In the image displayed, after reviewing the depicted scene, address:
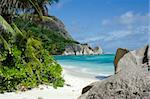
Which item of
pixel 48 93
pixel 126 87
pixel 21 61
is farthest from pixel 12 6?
pixel 126 87

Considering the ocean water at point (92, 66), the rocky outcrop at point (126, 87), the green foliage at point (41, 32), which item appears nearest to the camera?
the rocky outcrop at point (126, 87)

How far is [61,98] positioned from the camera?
9.43 meters

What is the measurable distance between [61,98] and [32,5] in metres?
3.93

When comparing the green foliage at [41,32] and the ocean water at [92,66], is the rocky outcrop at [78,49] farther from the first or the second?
the green foliage at [41,32]

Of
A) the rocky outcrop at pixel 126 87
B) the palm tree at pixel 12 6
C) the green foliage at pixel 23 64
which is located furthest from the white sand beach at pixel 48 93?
the rocky outcrop at pixel 126 87

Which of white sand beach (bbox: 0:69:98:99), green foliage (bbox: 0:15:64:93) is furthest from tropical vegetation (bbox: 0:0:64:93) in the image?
white sand beach (bbox: 0:69:98:99)

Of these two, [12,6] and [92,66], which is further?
[92,66]

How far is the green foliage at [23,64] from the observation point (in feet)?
33.3

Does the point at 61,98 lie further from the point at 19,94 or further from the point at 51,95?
the point at 19,94

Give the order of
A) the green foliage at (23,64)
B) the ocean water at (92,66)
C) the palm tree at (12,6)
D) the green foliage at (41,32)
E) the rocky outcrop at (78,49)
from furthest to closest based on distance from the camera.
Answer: the rocky outcrop at (78,49) < the ocean water at (92,66) < the green foliage at (41,32) < the palm tree at (12,6) < the green foliage at (23,64)

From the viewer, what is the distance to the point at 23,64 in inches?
411

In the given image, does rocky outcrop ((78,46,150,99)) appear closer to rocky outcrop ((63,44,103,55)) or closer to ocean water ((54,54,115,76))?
ocean water ((54,54,115,76))

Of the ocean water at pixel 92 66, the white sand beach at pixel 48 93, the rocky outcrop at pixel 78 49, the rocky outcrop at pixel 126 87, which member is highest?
the rocky outcrop at pixel 78 49

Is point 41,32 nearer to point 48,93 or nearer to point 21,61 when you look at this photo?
point 21,61
